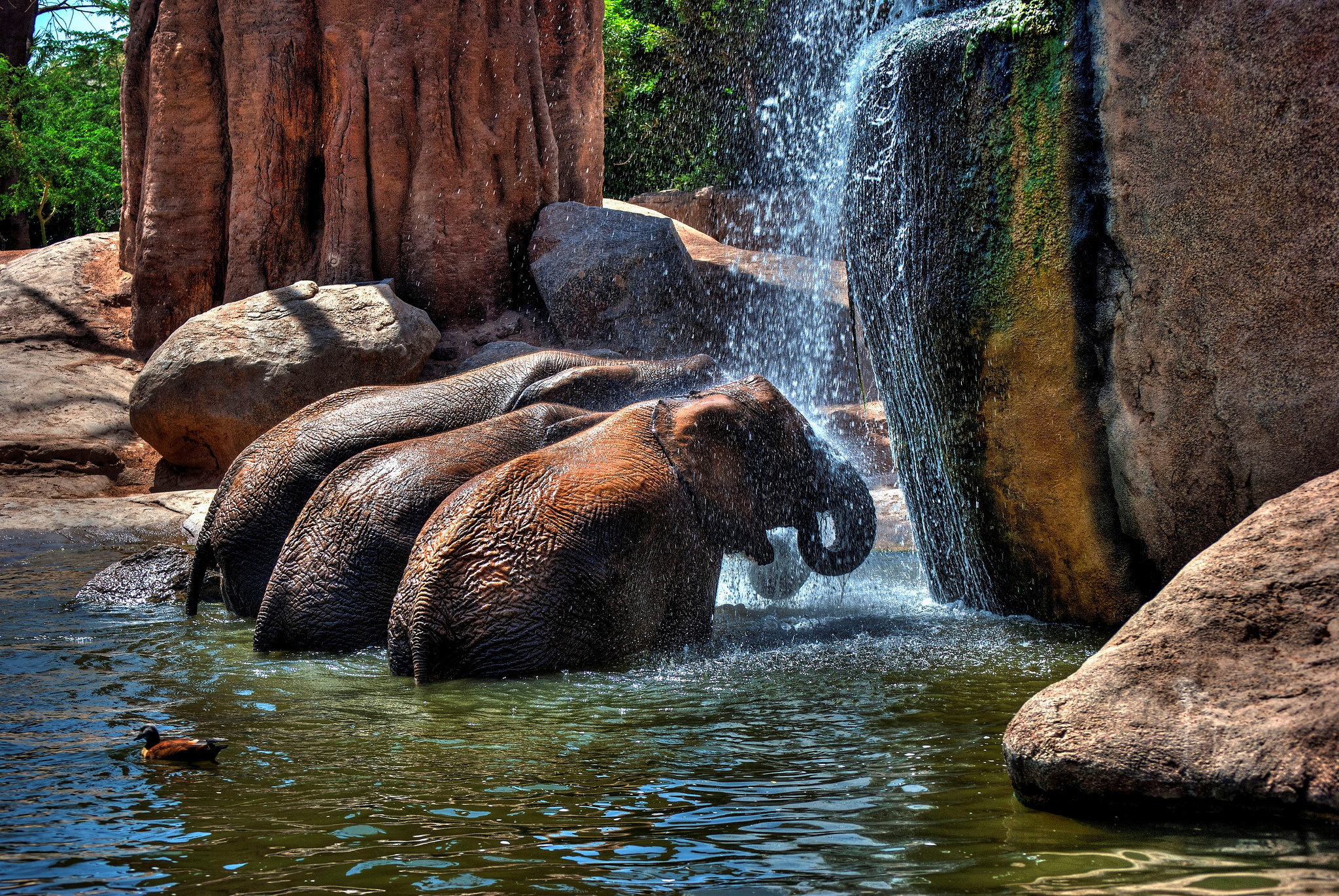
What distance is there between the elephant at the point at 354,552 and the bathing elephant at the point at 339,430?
92 centimetres

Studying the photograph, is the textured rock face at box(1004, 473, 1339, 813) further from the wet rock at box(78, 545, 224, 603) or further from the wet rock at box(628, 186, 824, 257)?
the wet rock at box(628, 186, 824, 257)

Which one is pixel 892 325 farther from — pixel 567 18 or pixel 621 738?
pixel 567 18

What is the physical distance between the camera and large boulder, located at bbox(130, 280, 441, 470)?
12.2 meters

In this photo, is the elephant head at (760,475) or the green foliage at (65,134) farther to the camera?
the green foliage at (65,134)

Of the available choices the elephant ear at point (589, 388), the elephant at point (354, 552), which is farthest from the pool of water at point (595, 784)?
the elephant ear at point (589, 388)

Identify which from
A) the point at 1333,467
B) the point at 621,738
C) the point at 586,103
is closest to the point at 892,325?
the point at 1333,467

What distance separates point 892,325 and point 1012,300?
1.02 metres

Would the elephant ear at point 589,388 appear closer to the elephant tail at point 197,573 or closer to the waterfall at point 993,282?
the waterfall at point 993,282

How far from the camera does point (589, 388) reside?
829cm

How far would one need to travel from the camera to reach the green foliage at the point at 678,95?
24.7 meters

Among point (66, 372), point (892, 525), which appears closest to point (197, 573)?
point (892, 525)

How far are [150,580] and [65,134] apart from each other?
19605 millimetres

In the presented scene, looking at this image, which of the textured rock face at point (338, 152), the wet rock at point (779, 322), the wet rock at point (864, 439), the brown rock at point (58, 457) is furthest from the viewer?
the wet rock at point (779, 322)

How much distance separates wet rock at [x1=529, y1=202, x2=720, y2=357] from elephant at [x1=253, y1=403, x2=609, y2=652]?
724cm
